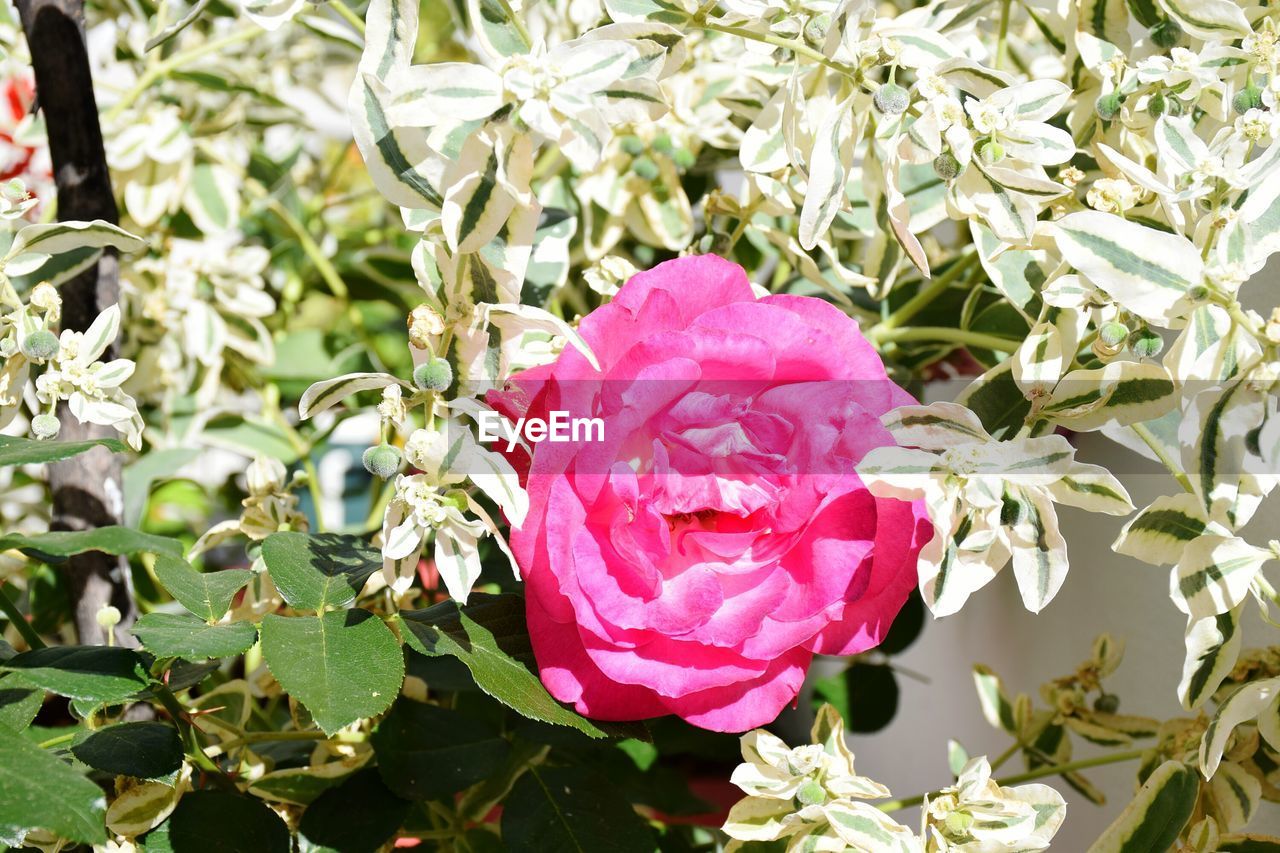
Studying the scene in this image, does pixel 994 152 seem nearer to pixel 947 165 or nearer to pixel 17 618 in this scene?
pixel 947 165

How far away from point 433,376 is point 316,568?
93 millimetres

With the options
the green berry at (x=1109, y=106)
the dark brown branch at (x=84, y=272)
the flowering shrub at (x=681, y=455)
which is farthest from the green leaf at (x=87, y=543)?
the green berry at (x=1109, y=106)

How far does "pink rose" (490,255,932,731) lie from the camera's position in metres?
0.32

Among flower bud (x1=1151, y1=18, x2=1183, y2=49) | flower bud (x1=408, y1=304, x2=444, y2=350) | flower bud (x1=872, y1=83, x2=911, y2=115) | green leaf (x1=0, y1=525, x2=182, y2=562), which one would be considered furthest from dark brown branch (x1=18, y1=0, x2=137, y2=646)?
flower bud (x1=1151, y1=18, x2=1183, y2=49)

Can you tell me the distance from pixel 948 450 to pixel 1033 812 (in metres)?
0.13

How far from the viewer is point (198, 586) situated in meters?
0.36

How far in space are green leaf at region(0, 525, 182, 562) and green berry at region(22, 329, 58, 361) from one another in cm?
6

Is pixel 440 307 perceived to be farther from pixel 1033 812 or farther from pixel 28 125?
pixel 28 125

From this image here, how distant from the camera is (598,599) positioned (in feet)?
1.02

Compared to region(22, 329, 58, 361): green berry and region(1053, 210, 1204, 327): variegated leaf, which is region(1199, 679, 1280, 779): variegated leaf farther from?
region(22, 329, 58, 361): green berry

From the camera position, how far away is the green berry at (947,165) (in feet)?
1.07

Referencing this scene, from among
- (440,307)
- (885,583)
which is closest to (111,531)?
(440,307)

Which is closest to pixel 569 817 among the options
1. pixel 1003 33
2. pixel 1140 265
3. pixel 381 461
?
pixel 381 461

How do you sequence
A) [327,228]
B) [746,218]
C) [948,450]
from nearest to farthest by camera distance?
[948,450] → [746,218] → [327,228]
